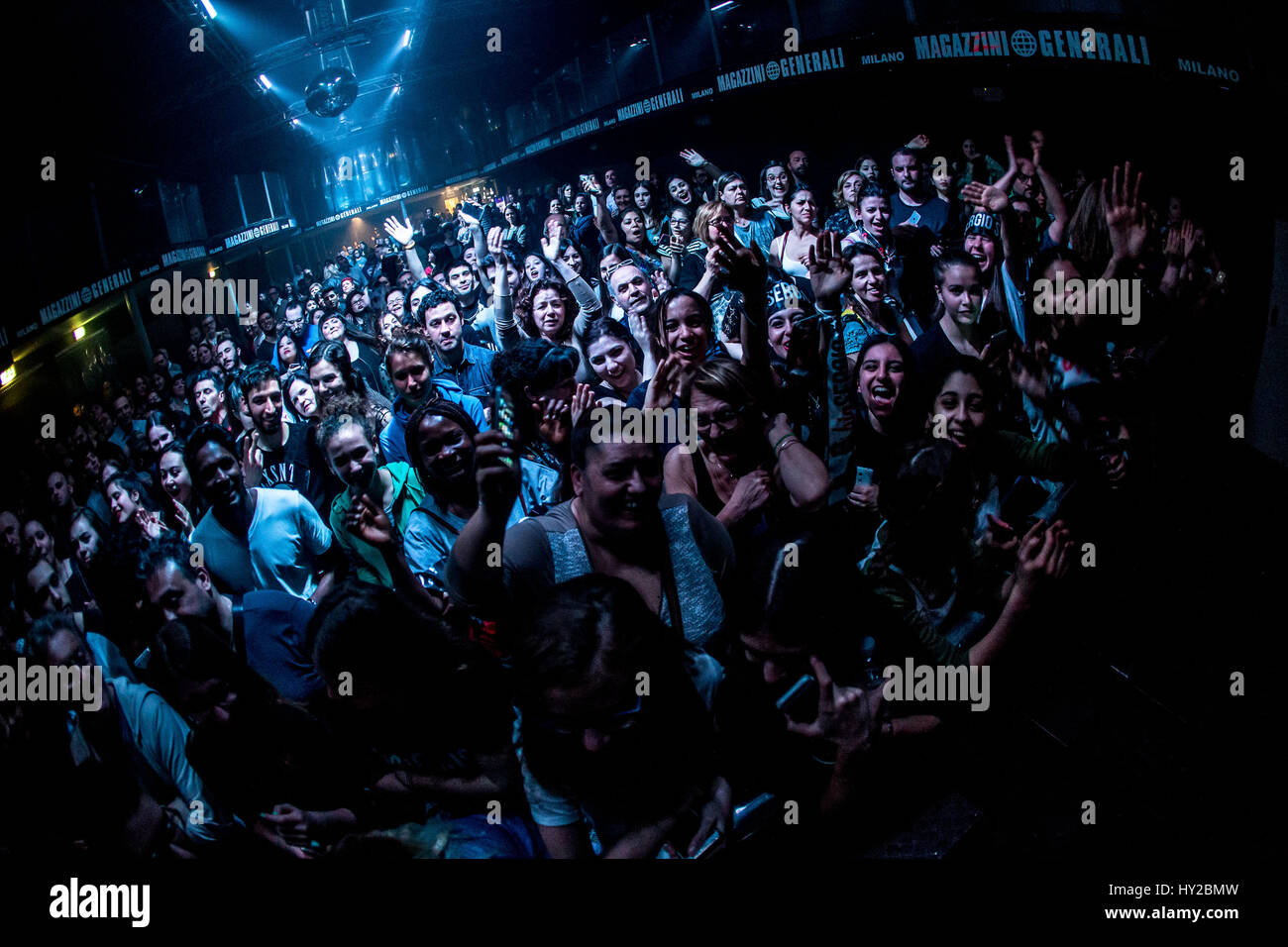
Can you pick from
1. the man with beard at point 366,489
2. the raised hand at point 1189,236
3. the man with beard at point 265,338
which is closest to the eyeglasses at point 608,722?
the man with beard at point 366,489

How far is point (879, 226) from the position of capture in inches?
162

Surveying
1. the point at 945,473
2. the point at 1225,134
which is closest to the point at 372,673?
the point at 945,473

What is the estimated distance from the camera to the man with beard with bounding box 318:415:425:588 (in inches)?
115

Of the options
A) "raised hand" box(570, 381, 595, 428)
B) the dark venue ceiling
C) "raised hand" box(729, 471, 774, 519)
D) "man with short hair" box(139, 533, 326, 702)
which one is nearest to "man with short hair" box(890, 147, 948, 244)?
"raised hand" box(729, 471, 774, 519)

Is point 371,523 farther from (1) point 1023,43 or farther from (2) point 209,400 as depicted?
(1) point 1023,43

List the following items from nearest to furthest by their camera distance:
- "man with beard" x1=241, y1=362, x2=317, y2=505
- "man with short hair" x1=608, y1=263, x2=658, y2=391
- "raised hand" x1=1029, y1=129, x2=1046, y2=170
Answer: "man with beard" x1=241, y1=362, x2=317, y2=505
"man with short hair" x1=608, y1=263, x2=658, y2=391
"raised hand" x1=1029, y1=129, x2=1046, y2=170

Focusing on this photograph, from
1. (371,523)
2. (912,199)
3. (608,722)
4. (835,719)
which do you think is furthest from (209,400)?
(912,199)

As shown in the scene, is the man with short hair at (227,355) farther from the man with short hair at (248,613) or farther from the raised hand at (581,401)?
the raised hand at (581,401)

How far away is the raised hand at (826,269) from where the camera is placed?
3.21m

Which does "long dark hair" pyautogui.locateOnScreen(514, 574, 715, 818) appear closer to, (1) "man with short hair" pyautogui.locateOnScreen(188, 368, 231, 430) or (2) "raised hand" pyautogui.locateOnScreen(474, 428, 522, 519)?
(2) "raised hand" pyautogui.locateOnScreen(474, 428, 522, 519)

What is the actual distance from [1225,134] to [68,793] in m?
8.31

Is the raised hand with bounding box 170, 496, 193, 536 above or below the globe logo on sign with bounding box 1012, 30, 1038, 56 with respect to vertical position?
below

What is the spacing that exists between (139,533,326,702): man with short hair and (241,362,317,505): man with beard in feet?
1.56
